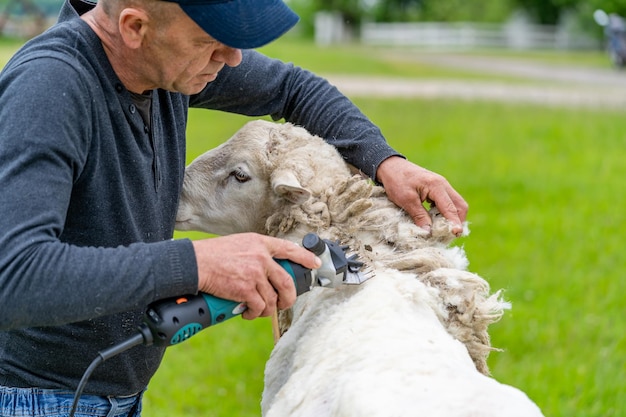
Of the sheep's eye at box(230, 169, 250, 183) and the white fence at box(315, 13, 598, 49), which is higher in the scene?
the sheep's eye at box(230, 169, 250, 183)

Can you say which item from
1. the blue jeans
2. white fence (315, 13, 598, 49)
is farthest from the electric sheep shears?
white fence (315, 13, 598, 49)

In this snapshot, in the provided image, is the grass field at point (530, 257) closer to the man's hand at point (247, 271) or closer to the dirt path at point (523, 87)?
the dirt path at point (523, 87)

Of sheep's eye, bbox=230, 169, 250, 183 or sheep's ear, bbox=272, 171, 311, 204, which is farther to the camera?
sheep's eye, bbox=230, 169, 250, 183

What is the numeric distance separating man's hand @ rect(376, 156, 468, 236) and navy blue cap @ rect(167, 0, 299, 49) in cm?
84

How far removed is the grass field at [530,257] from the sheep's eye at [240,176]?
7.60 feet

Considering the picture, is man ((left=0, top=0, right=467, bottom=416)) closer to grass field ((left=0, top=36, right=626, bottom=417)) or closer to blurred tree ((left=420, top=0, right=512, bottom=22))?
grass field ((left=0, top=36, right=626, bottom=417))

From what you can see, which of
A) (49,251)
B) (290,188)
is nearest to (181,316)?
(49,251)

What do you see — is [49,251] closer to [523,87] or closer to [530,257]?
[530,257]

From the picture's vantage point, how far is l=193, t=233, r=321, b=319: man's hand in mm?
2039

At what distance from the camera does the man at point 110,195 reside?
1925mm

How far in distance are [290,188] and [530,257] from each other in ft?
16.6

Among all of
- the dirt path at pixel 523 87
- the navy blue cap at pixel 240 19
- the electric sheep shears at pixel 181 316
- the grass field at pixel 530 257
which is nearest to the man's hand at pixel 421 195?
the electric sheep shears at pixel 181 316

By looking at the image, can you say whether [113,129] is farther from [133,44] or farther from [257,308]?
[257,308]

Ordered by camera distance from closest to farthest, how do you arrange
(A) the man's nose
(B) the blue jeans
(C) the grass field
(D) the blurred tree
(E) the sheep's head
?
(A) the man's nose
(B) the blue jeans
(E) the sheep's head
(C) the grass field
(D) the blurred tree
